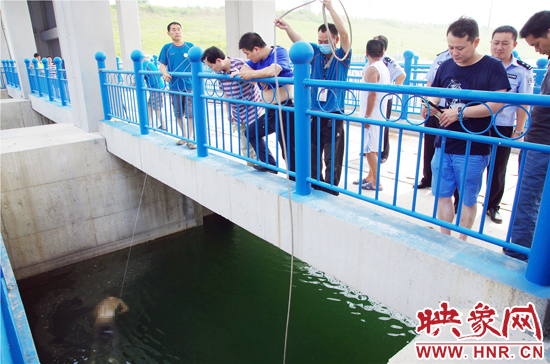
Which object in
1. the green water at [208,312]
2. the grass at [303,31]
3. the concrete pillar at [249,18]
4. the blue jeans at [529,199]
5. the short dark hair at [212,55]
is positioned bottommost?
the green water at [208,312]

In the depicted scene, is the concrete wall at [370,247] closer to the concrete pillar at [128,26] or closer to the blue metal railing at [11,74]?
the concrete pillar at [128,26]

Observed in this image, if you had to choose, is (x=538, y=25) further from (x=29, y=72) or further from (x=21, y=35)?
(x=21, y=35)

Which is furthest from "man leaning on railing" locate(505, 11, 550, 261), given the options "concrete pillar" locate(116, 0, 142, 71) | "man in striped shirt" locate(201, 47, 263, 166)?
"concrete pillar" locate(116, 0, 142, 71)

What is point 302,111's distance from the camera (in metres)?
2.70

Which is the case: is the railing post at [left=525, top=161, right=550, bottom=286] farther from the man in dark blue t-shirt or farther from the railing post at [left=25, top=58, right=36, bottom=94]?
the railing post at [left=25, top=58, right=36, bottom=94]

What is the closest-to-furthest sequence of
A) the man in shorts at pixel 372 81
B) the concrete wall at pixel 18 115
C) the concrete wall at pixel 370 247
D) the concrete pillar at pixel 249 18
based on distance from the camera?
the concrete wall at pixel 370 247 → the man in shorts at pixel 372 81 → the concrete pillar at pixel 249 18 → the concrete wall at pixel 18 115

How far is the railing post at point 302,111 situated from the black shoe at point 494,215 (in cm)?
182

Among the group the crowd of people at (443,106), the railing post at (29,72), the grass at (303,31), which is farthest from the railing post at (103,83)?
the grass at (303,31)

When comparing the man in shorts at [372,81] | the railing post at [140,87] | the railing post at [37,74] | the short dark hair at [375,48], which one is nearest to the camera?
the man in shorts at [372,81]

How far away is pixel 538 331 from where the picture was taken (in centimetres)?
169

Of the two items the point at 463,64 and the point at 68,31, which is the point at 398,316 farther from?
the point at 68,31

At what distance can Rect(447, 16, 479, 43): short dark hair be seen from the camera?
228cm

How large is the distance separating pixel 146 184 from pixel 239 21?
3462mm

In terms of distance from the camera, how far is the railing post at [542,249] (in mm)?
1645
